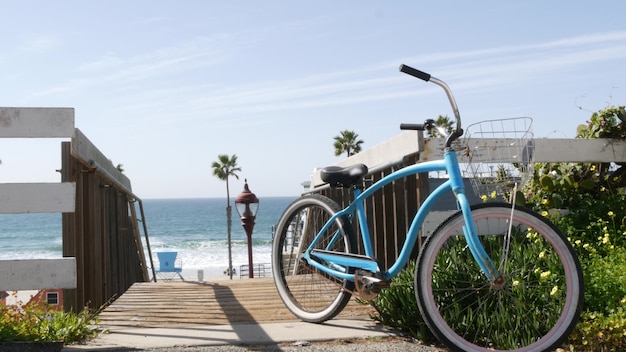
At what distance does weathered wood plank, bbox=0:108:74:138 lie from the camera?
14.9 feet

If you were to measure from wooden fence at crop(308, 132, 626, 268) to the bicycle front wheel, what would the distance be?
0.66 m

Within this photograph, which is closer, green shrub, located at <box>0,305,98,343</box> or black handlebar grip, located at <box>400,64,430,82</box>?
black handlebar grip, located at <box>400,64,430,82</box>

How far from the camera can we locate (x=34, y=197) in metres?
4.51

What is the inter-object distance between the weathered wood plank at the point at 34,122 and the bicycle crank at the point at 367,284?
6.88 feet

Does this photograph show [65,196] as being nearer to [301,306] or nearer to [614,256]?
[301,306]

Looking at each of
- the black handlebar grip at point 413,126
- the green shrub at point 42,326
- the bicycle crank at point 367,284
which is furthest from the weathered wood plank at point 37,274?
the black handlebar grip at point 413,126

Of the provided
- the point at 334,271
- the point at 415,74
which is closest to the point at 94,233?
the point at 334,271

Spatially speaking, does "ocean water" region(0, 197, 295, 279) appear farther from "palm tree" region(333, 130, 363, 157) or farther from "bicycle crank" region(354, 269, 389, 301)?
"bicycle crank" region(354, 269, 389, 301)

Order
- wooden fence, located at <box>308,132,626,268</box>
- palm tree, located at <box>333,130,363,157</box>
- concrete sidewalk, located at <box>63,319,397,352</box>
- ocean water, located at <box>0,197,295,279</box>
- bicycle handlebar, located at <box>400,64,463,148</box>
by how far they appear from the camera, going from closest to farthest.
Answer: bicycle handlebar, located at <box>400,64,463,148</box>, concrete sidewalk, located at <box>63,319,397,352</box>, wooden fence, located at <box>308,132,626,268</box>, palm tree, located at <box>333,130,363,157</box>, ocean water, located at <box>0,197,295,279</box>

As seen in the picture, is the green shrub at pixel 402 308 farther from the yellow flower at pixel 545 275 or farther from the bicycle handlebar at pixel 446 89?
the bicycle handlebar at pixel 446 89

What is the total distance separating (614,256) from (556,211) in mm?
907

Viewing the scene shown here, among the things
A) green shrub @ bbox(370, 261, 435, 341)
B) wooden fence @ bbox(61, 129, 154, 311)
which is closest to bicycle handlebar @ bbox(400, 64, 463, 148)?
green shrub @ bbox(370, 261, 435, 341)

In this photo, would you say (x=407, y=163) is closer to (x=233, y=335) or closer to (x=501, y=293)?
(x=501, y=293)

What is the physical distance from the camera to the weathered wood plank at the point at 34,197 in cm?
449
